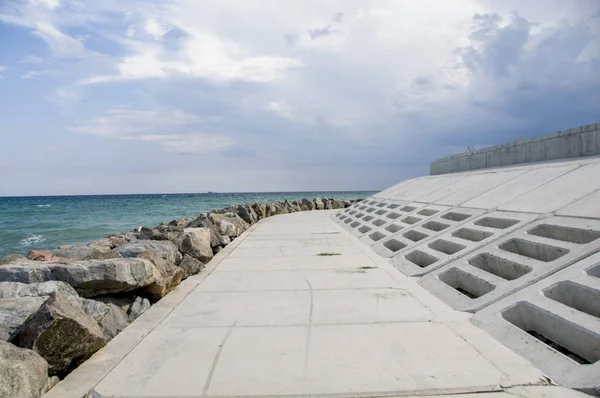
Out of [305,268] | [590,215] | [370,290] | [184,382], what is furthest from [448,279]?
[184,382]

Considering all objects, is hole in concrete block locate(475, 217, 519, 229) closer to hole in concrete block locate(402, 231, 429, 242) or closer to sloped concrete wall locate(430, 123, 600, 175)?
hole in concrete block locate(402, 231, 429, 242)

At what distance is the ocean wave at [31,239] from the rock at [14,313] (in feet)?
55.2

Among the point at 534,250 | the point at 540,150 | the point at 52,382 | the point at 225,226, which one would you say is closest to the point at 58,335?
the point at 52,382

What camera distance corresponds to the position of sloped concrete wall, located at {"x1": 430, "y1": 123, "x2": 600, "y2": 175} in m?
9.47

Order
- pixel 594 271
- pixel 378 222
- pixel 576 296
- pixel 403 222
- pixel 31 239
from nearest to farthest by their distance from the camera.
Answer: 1. pixel 576 296
2. pixel 594 271
3. pixel 403 222
4. pixel 378 222
5. pixel 31 239

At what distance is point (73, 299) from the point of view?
395cm

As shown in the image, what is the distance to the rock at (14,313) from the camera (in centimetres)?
352

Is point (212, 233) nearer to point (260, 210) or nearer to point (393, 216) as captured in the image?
point (393, 216)

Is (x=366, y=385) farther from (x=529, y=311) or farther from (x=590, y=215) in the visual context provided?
(x=590, y=215)

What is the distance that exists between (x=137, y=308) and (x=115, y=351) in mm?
1245

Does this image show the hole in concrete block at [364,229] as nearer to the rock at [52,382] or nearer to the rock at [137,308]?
the rock at [137,308]

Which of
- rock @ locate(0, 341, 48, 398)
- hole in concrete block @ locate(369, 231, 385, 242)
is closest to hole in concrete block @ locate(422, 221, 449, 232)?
hole in concrete block @ locate(369, 231, 385, 242)

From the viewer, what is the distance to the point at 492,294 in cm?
462

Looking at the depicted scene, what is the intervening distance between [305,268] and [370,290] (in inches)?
66.3
